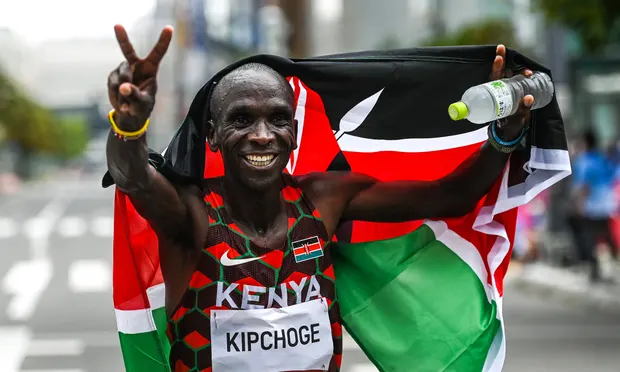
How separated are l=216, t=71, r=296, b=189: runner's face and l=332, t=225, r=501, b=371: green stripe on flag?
1.96 feet

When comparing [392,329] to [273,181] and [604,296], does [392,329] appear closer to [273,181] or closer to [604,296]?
[273,181]

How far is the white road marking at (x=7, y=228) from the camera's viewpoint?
25.3 m

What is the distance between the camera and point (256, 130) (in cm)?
321

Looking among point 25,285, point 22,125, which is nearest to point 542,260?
point 25,285

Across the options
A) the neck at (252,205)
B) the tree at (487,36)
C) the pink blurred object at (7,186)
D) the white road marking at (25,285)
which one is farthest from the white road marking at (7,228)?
the neck at (252,205)

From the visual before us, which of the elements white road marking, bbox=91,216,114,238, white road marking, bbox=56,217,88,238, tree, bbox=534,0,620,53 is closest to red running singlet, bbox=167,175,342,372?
tree, bbox=534,0,620,53

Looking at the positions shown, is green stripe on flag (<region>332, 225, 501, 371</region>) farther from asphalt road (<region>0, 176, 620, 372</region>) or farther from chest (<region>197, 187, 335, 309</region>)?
asphalt road (<region>0, 176, 620, 372</region>)

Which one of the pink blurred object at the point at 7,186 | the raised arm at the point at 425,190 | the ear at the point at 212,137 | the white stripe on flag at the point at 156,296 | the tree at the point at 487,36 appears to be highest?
the ear at the point at 212,137

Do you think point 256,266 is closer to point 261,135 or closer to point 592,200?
point 261,135

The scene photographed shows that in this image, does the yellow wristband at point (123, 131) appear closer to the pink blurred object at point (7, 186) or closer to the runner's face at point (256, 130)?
the runner's face at point (256, 130)

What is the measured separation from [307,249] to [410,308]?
575 mm

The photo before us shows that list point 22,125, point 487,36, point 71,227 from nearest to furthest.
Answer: point 71,227 < point 487,36 < point 22,125

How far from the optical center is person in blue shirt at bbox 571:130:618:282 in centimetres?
1282

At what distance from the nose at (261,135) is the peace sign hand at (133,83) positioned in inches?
14.9
